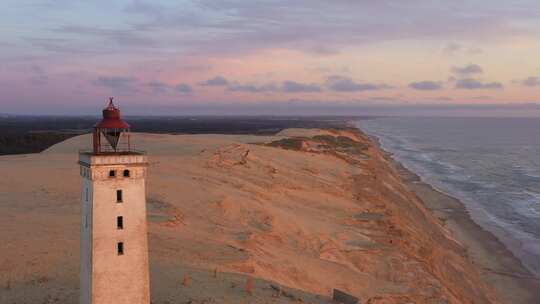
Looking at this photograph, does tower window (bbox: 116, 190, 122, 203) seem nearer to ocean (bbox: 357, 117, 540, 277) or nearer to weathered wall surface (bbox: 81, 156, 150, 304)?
weathered wall surface (bbox: 81, 156, 150, 304)

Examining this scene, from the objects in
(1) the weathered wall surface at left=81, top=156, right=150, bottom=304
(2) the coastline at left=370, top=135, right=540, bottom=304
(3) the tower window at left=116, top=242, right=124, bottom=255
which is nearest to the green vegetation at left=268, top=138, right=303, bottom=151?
(2) the coastline at left=370, top=135, right=540, bottom=304

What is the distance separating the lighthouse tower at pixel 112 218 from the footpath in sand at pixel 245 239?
2.62 m

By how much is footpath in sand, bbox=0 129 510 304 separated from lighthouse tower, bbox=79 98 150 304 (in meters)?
2.62

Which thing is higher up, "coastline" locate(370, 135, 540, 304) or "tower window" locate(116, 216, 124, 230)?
"tower window" locate(116, 216, 124, 230)

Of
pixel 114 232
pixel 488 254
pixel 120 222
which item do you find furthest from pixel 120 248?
pixel 488 254

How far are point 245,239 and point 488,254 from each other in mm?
17527

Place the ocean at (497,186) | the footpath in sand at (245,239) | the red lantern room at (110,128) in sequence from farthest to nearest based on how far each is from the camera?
the ocean at (497,186) < the footpath in sand at (245,239) < the red lantern room at (110,128)

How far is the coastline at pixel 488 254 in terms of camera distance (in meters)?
29.9

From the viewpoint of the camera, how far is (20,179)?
36.4 metres

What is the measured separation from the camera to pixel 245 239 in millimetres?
28109

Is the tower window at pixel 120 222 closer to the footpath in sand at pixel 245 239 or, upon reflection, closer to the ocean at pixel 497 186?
the footpath in sand at pixel 245 239

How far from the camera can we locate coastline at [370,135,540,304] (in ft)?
98.0

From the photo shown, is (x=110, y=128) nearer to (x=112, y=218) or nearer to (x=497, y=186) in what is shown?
(x=112, y=218)

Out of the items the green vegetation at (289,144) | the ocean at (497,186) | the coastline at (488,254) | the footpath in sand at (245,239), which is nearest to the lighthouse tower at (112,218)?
the footpath in sand at (245,239)
